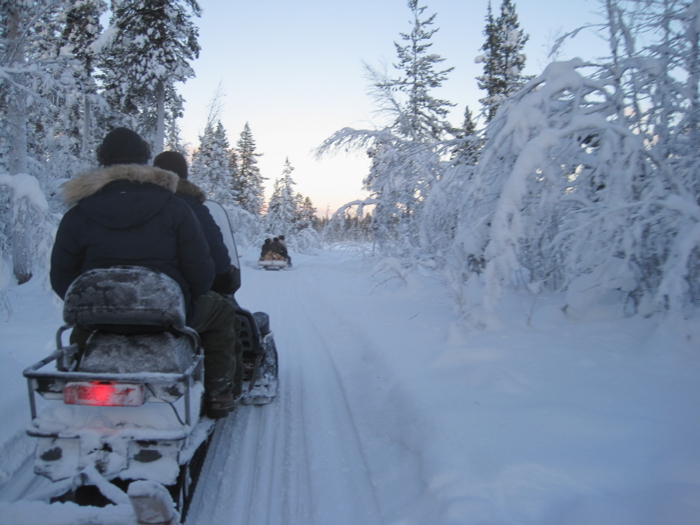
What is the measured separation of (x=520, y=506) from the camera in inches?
90.3

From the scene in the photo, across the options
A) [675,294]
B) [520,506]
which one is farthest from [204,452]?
[675,294]

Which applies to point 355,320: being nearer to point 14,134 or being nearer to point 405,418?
point 405,418

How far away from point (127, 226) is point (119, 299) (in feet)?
1.33

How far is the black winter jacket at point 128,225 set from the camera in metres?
2.23

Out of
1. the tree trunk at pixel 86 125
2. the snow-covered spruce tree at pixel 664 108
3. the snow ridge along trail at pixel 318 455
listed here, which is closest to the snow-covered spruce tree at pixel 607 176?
the snow-covered spruce tree at pixel 664 108

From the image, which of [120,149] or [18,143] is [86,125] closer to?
[18,143]

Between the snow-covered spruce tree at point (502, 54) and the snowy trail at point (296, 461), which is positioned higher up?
the snow-covered spruce tree at point (502, 54)

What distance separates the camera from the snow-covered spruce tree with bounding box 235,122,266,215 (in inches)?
1585

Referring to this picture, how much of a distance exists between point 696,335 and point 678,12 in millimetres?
3304

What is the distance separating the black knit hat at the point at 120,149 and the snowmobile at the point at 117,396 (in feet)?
2.62

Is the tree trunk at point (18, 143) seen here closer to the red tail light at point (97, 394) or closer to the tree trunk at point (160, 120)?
the red tail light at point (97, 394)

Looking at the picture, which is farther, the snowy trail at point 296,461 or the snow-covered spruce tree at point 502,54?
the snow-covered spruce tree at point 502,54

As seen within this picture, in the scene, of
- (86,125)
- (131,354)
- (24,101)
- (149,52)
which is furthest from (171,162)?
(86,125)

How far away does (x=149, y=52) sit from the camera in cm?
1501
